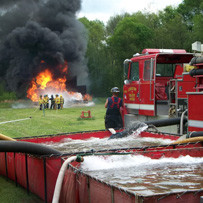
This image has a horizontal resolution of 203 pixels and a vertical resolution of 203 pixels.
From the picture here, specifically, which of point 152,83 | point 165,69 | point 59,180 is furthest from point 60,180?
point 165,69

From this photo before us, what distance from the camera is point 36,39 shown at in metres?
47.3

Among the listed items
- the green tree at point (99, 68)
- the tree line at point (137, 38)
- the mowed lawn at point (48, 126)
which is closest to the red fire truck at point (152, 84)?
the mowed lawn at point (48, 126)

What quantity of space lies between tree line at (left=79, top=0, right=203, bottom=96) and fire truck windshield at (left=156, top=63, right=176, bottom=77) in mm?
32918

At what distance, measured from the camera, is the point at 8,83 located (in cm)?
4659

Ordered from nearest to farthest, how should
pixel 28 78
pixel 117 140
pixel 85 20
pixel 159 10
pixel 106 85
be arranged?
1. pixel 117 140
2. pixel 28 78
3. pixel 106 85
4. pixel 159 10
5. pixel 85 20

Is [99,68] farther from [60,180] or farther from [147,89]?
[60,180]

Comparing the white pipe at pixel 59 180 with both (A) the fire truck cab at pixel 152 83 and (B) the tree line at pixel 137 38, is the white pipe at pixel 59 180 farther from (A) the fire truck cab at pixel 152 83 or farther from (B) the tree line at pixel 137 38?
(B) the tree line at pixel 137 38

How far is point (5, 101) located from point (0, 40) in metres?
7.99

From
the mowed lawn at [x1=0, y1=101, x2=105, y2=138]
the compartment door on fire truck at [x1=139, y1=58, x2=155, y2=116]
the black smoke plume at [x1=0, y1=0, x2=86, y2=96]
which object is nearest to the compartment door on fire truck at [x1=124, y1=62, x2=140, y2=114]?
the compartment door on fire truck at [x1=139, y1=58, x2=155, y2=116]

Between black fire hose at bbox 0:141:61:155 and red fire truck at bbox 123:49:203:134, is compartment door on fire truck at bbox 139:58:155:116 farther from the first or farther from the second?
black fire hose at bbox 0:141:61:155

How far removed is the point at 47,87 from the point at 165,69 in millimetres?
35641

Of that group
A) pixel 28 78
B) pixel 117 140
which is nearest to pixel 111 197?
pixel 117 140

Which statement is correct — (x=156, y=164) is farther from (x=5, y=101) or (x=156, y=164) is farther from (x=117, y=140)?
(x=5, y=101)

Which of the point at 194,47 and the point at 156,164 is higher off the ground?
the point at 194,47
